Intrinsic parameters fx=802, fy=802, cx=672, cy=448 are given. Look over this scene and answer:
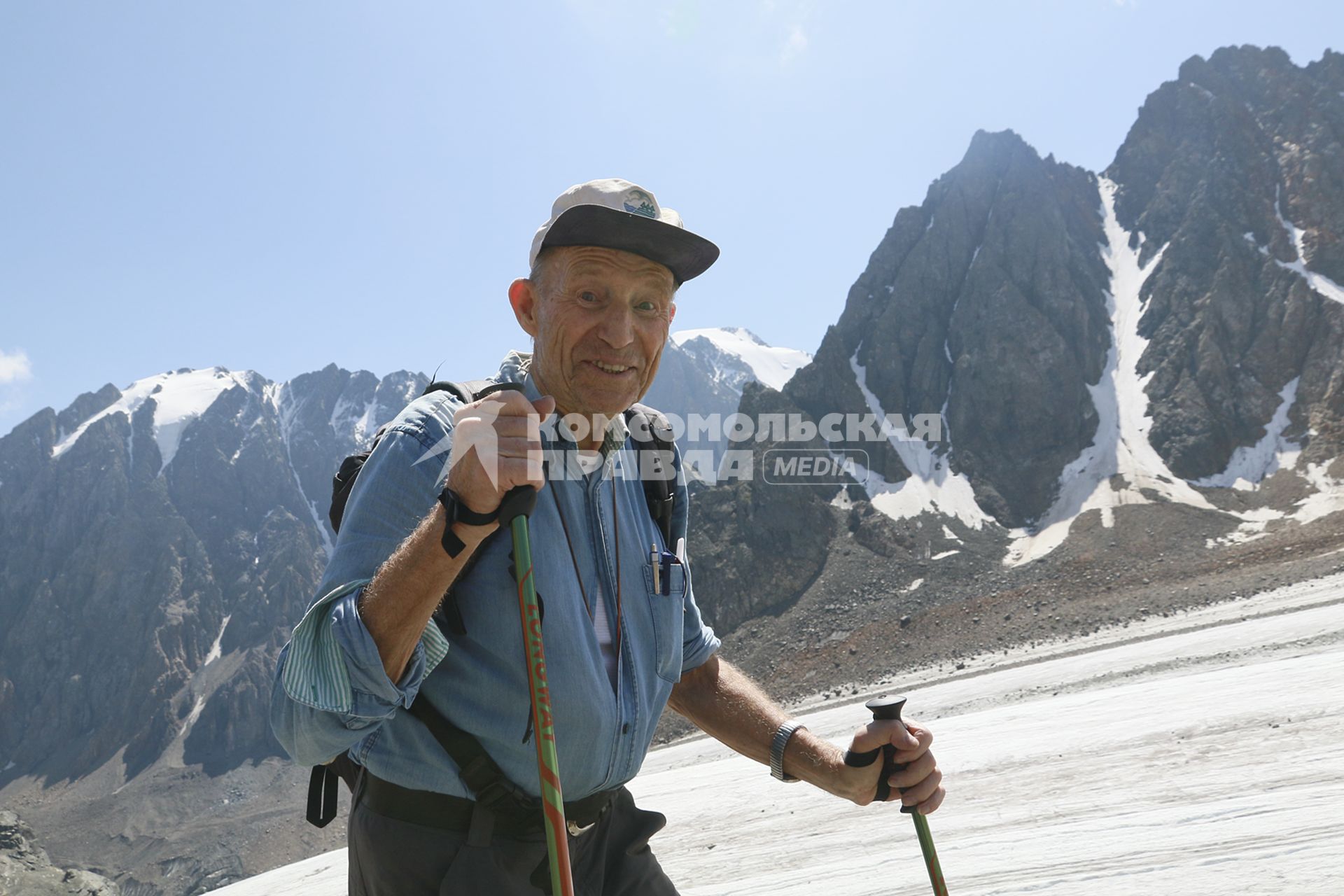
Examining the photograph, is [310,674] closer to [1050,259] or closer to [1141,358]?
[1141,358]

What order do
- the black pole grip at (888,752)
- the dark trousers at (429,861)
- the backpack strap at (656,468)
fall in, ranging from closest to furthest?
the dark trousers at (429,861), the black pole grip at (888,752), the backpack strap at (656,468)

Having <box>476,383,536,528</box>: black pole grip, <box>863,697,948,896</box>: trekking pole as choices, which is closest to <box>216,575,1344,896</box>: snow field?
<box>863,697,948,896</box>: trekking pole

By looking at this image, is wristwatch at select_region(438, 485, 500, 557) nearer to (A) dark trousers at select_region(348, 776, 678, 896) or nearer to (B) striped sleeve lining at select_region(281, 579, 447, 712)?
(B) striped sleeve lining at select_region(281, 579, 447, 712)

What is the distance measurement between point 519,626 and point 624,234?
1280 millimetres

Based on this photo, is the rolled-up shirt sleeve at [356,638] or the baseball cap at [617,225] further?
the baseball cap at [617,225]

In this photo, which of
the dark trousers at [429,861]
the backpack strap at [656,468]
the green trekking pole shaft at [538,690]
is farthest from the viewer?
the backpack strap at [656,468]

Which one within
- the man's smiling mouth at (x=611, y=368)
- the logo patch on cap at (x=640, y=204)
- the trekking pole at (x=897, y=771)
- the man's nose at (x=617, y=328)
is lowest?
the trekking pole at (x=897, y=771)

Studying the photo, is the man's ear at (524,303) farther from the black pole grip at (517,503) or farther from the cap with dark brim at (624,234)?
the black pole grip at (517,503)

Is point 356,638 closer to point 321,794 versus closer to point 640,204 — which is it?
point 321,794

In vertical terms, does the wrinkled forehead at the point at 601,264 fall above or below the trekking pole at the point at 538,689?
above

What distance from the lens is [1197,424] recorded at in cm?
7269

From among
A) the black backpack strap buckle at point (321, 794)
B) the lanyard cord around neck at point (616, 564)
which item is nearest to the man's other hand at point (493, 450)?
the lanyard cord around neck at point (616, 564)

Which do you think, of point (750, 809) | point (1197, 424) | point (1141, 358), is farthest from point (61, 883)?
point (1141, 358)

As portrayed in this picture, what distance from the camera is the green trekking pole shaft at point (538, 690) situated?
1855 mm
